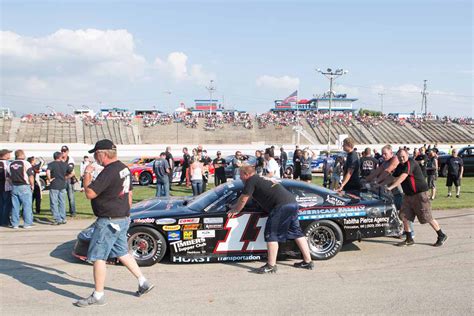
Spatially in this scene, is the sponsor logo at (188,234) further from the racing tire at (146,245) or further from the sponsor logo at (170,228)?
the racing tire at (146,245)

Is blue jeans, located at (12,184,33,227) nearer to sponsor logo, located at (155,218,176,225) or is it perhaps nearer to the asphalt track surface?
the asphalt track surface

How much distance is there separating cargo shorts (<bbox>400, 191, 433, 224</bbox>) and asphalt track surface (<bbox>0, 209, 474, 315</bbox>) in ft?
1.62

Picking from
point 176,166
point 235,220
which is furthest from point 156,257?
point 176,166

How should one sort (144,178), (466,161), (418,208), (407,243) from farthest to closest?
(466,161) < (144,178) < (407,243) < (418,208)

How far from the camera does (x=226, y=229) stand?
20.8 feet

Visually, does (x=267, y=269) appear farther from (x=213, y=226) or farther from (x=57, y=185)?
(x=57, y=185)

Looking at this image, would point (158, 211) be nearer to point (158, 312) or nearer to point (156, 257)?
point (156, 257)

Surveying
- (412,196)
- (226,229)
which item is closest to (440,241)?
(412,196)

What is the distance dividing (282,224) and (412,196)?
268cm

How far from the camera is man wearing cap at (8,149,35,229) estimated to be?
893 centimetres

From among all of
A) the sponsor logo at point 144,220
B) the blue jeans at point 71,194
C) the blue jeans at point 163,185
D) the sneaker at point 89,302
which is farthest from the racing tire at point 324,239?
the blue jeans at point 163,185

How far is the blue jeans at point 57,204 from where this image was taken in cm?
945

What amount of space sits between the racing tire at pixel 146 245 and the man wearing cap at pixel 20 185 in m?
3.93

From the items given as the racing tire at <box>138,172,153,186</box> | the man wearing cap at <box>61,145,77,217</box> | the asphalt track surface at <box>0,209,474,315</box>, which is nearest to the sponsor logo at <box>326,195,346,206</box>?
the asphalt track surface at <box>0,209,474,315</box>
